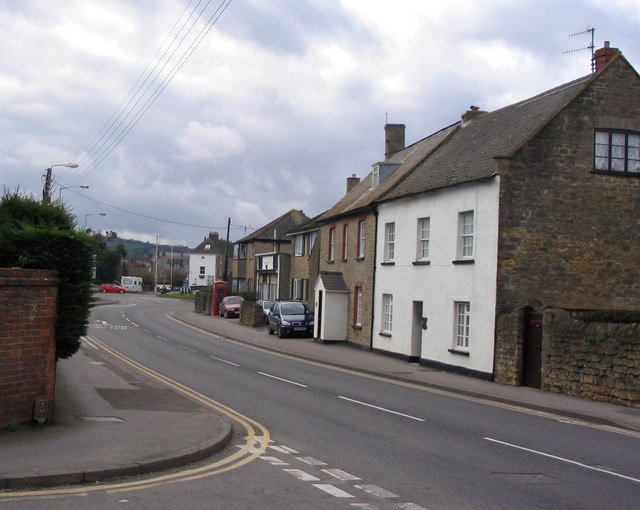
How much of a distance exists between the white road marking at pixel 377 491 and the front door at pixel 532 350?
12445 mm

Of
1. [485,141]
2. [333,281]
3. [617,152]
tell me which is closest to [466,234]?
[485,141]

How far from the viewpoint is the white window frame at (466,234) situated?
23.4 metres

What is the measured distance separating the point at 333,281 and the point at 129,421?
23.0 metres

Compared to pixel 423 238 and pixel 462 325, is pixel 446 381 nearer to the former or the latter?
pixel 462 325

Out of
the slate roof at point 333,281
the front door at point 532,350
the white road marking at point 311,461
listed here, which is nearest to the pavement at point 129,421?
the front door at point 532,350

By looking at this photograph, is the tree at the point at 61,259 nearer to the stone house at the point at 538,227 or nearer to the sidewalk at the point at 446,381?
the sidewalk at the point at 446,381

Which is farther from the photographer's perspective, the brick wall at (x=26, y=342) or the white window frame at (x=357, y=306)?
the white window frame at (x=357, y=306)

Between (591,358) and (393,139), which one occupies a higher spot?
(393,139)

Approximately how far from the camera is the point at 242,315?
4797cm

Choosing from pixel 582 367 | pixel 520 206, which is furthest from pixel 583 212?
pixel 582 367

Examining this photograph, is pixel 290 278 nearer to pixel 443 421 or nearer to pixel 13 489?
pixel 443 421

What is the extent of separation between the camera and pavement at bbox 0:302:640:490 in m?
8.54

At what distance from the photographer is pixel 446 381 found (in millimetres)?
20938

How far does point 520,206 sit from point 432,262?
4.51 m
